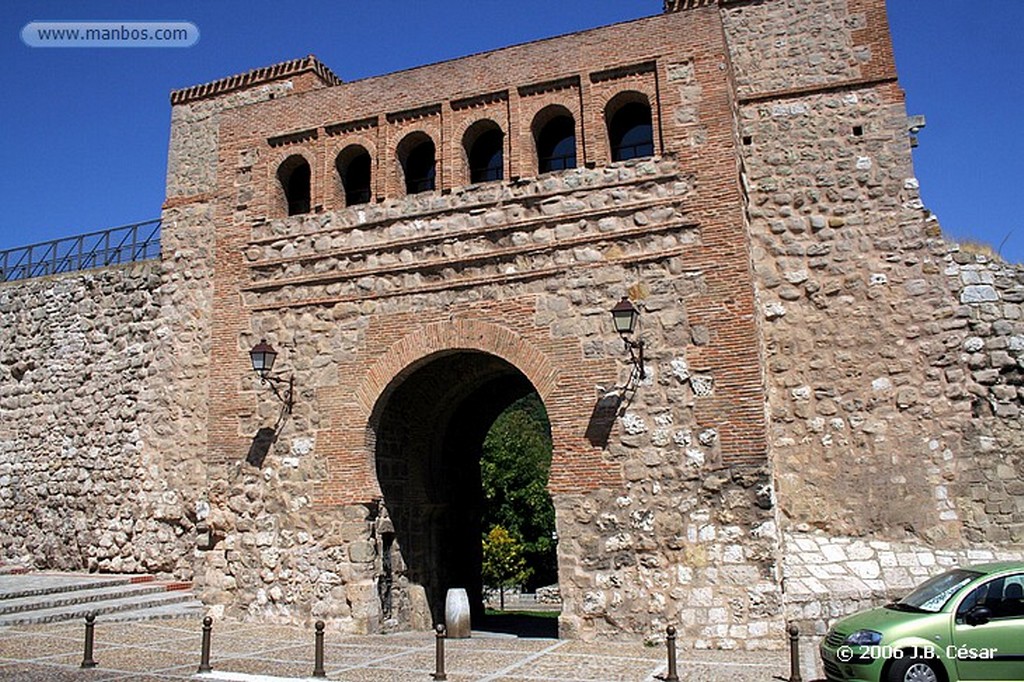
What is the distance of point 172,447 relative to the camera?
1612 cm

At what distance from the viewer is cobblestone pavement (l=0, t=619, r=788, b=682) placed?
8.39 meters

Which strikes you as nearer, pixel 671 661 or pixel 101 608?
pixel 671 661

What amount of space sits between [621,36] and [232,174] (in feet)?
21.4

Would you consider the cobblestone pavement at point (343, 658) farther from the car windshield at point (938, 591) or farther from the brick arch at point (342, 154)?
the brick arch at point (342, 154)

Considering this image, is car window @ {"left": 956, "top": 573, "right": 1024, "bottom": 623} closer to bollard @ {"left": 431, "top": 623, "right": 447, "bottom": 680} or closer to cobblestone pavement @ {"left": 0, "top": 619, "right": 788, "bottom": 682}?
cobblestone pavement @ {"left": 0, "top": 619, "right": 788, "bottom": 682}

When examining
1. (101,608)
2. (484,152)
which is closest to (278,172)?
(484,152)

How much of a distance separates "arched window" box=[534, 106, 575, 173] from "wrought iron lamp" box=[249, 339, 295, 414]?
4.75 metres

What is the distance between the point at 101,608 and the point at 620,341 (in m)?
8.85

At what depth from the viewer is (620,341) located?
35.8 feet

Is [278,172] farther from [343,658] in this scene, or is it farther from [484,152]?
[343,658]

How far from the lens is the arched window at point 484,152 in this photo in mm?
12469

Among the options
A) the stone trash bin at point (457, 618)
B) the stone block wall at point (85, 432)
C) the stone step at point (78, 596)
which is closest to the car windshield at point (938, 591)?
the stone trash bin at point (457, 618)

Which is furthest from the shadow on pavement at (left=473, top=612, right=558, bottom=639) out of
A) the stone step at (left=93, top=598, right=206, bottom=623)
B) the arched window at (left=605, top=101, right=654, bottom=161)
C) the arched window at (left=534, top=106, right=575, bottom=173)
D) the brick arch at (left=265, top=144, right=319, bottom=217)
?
the brick arch at (left=265, top=144, right=319, bottom=217)

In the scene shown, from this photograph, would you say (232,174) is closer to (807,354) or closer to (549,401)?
(549,401)
